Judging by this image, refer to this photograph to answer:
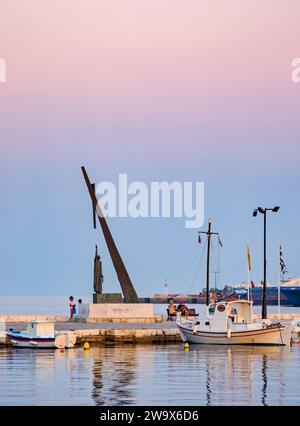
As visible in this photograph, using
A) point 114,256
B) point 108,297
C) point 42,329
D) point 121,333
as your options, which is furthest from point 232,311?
point 114,256

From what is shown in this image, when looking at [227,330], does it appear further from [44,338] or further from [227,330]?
[44,338]

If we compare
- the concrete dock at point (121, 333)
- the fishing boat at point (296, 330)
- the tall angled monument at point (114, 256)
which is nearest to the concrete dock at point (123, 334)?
the concrete dock at point (121, 333)

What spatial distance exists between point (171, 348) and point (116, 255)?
16924 mm

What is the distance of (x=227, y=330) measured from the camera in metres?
57.5

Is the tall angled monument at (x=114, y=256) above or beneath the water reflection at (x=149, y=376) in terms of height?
above

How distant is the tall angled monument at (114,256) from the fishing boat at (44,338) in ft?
50.0

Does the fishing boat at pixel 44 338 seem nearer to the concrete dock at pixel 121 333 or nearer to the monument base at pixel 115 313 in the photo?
the concrete dock at pixel 121 333

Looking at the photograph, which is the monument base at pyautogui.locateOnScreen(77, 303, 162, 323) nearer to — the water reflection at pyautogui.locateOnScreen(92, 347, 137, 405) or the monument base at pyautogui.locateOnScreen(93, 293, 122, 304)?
the monument base at pyautogui.locateOnScreen(93, 293, 122, 304)

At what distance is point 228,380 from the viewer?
126 ft

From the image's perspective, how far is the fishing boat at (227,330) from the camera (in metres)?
57.6

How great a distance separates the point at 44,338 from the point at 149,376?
14.8 m

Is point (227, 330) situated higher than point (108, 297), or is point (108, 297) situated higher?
point (108, 297)

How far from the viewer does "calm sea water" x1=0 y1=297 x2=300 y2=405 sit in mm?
33000
